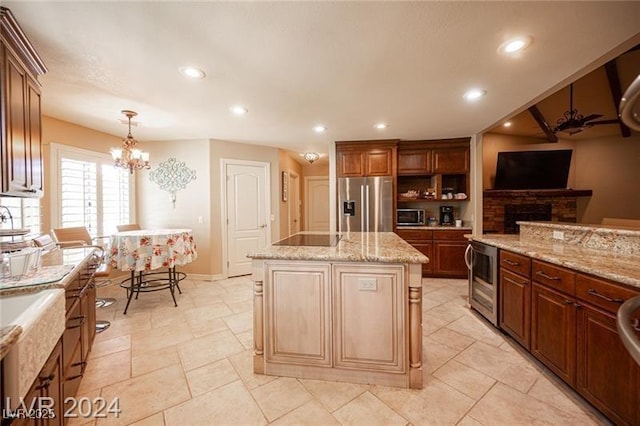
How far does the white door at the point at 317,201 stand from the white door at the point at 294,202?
0.60m

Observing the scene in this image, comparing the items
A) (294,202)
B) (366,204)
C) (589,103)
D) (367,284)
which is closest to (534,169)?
(589,103)

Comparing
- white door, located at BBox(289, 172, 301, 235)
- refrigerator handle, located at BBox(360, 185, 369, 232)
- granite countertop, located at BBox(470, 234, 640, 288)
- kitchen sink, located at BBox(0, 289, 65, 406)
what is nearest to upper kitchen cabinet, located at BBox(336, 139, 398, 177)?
refrigerator handle, located at BBox(360, 185, 369, 232)

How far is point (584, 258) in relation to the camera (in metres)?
1.73

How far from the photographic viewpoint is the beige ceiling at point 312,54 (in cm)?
147

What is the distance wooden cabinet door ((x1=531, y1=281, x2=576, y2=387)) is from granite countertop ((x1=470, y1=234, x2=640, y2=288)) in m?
0.23

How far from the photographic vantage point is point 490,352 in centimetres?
217

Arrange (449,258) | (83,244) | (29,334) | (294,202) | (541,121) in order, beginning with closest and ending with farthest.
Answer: (29,334)
(83,244)
(449,258)
(541,121)
(294,202)

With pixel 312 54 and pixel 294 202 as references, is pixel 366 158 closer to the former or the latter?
pixel 294 202

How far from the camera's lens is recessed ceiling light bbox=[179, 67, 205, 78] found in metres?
2.05

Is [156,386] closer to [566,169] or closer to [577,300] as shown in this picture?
[577,300]

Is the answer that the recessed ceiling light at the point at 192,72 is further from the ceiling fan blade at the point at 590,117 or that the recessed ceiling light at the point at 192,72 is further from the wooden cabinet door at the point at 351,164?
the ceiling fan blade at the point at 590,117

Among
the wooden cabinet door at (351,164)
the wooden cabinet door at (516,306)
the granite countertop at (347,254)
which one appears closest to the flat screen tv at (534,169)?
the wooden cabinet door at (351,164)

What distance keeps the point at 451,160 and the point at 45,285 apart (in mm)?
4986

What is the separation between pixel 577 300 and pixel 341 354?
156cm
